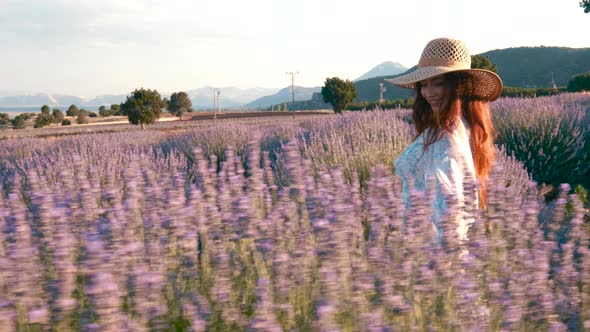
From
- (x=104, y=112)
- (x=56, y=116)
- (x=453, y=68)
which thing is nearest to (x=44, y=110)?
(x=56, y=116)

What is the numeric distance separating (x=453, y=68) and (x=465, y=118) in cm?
29

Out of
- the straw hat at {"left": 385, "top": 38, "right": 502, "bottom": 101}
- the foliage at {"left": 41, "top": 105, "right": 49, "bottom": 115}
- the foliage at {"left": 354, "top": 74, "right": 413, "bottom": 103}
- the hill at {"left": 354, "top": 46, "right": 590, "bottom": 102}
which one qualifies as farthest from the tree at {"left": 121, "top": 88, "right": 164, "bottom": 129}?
the foliage at {"left": 354, "top": 74, "right": 413, "bottom": 103}

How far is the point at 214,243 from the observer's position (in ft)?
5.99

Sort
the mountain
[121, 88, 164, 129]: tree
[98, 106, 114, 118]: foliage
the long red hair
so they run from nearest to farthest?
1. the long red hair
2. [121, 88, 164, 129]: tree
3. [98, 106, 114, 118]: foliage
4. the mountain

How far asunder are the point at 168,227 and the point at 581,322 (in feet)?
4.32

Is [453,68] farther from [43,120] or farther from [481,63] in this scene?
[43,120]

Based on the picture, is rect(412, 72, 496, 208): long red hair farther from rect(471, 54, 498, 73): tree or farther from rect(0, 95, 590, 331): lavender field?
rect(471, 54, 498, 73): tree

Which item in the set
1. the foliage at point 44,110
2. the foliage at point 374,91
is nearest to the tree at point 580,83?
the foliage at point 44,110

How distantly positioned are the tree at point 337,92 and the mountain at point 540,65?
5995 cm

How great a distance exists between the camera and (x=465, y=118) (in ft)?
9.59

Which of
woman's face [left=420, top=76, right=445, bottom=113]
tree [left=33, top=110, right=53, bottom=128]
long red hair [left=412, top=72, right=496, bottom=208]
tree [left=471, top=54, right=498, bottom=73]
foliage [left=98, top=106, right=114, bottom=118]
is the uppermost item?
tree [left=471, top=54, right=498, bottom=73]

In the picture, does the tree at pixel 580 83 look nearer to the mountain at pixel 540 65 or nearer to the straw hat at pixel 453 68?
the straw hat at pixel 453 68

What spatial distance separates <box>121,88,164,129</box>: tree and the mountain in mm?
81439

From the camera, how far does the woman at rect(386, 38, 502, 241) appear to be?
2.63 m
